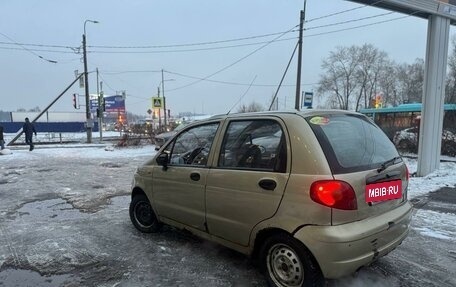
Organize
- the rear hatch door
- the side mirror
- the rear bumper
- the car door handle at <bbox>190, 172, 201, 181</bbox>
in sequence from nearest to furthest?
the rear bumper, the rear hatch door, the car door handle at <bbox>190, 172, 201, 181</bbox>, the side mirror

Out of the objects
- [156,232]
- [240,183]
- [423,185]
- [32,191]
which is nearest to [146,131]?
[32,191]

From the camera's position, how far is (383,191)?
11.8ft

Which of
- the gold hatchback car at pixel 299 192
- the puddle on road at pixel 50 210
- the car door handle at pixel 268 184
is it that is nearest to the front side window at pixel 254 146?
the gold hatchback car at pixel 299 192

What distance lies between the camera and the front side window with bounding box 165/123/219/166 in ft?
14.6

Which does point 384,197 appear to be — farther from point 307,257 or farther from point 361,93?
point 361,93

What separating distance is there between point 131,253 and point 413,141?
1422 cm

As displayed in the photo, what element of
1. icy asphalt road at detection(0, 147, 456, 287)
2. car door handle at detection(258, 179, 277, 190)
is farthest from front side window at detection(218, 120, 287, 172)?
icy asphalt road at detection(0, 147, 456, 287)

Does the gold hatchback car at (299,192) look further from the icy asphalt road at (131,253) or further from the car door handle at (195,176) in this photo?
the icy asphalt road at (131,253)

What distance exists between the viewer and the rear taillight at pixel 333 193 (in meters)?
3.23

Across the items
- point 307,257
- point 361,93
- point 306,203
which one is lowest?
point 307,257

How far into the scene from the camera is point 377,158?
3.70m

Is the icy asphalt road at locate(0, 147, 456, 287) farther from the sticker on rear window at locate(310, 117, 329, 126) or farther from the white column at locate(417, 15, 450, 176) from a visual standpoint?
the white column at locate(417, 15, 450, 176)

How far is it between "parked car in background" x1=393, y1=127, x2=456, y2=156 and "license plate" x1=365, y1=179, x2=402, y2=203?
42.0 ft

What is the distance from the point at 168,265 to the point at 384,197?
96.0 inches
